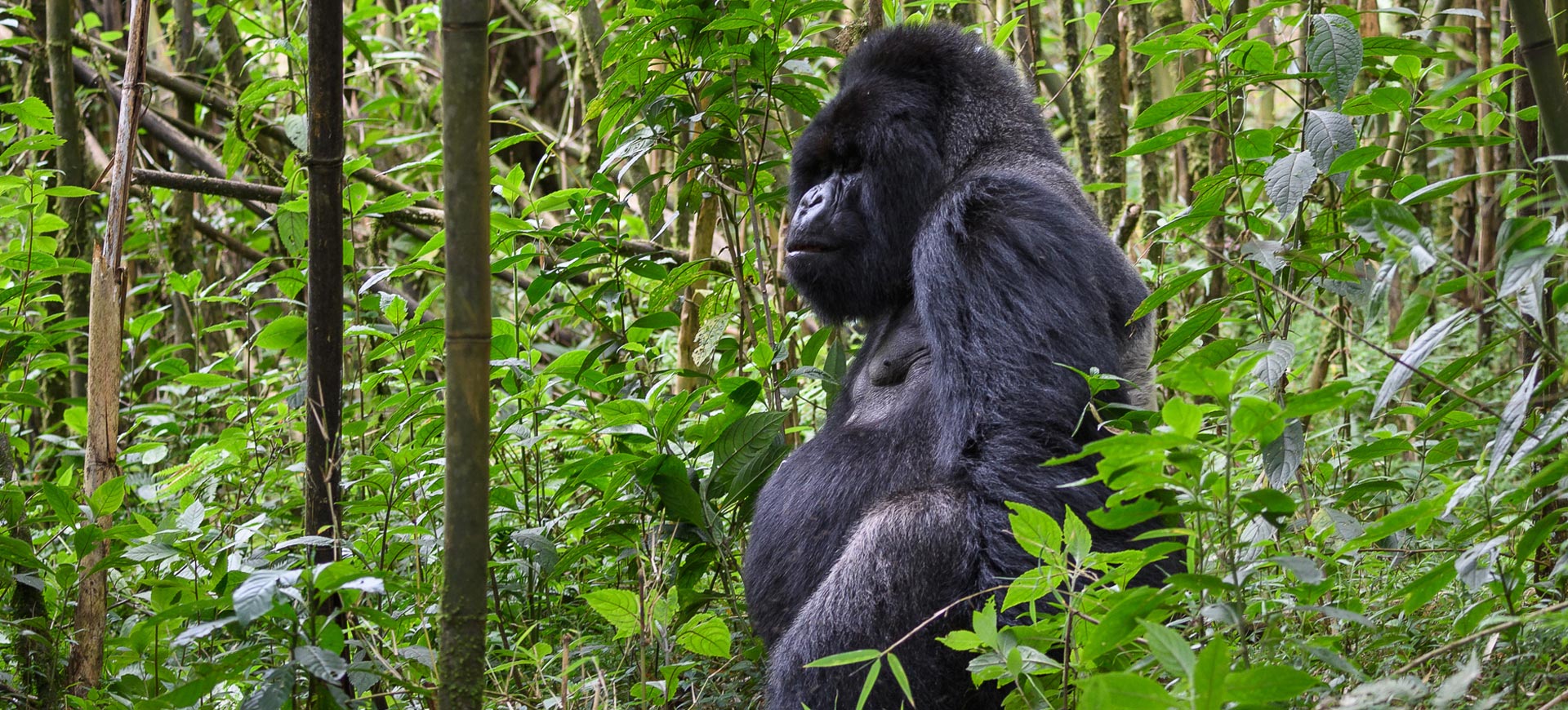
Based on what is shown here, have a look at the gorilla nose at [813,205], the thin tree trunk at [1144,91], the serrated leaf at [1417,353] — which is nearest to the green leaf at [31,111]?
the gorilla nose at [813,205]

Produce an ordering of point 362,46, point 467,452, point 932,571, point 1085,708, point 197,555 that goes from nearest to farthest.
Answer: point 1085,708 < point 467,452 < point 197,555 < point 932,571 < point 362,46

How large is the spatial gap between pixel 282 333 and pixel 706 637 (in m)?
1.20

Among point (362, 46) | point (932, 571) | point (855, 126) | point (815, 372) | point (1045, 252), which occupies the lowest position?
point (932, 571)

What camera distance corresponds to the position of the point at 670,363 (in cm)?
443

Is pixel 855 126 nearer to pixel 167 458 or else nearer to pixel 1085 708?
pixel 1085 708

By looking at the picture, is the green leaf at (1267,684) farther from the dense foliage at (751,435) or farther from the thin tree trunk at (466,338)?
the thin tree trunk at (466,338)

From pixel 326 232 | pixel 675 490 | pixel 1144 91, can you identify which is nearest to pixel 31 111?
pixel 326 232

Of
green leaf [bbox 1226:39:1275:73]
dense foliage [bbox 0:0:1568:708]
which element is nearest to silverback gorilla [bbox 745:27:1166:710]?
dense foliage [bbox 0:0:1568:708]

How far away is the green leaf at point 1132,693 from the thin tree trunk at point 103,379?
194cm

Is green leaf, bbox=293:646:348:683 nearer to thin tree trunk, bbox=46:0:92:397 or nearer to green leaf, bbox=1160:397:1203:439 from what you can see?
green leaf, bbox=1160:397:1203:439

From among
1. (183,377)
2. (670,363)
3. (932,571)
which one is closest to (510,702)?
(932,571)

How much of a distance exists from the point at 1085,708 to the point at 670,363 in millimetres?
3279

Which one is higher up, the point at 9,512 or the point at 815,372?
the point at 815,372

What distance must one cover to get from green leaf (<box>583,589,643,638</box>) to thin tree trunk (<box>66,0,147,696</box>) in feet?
3.32
